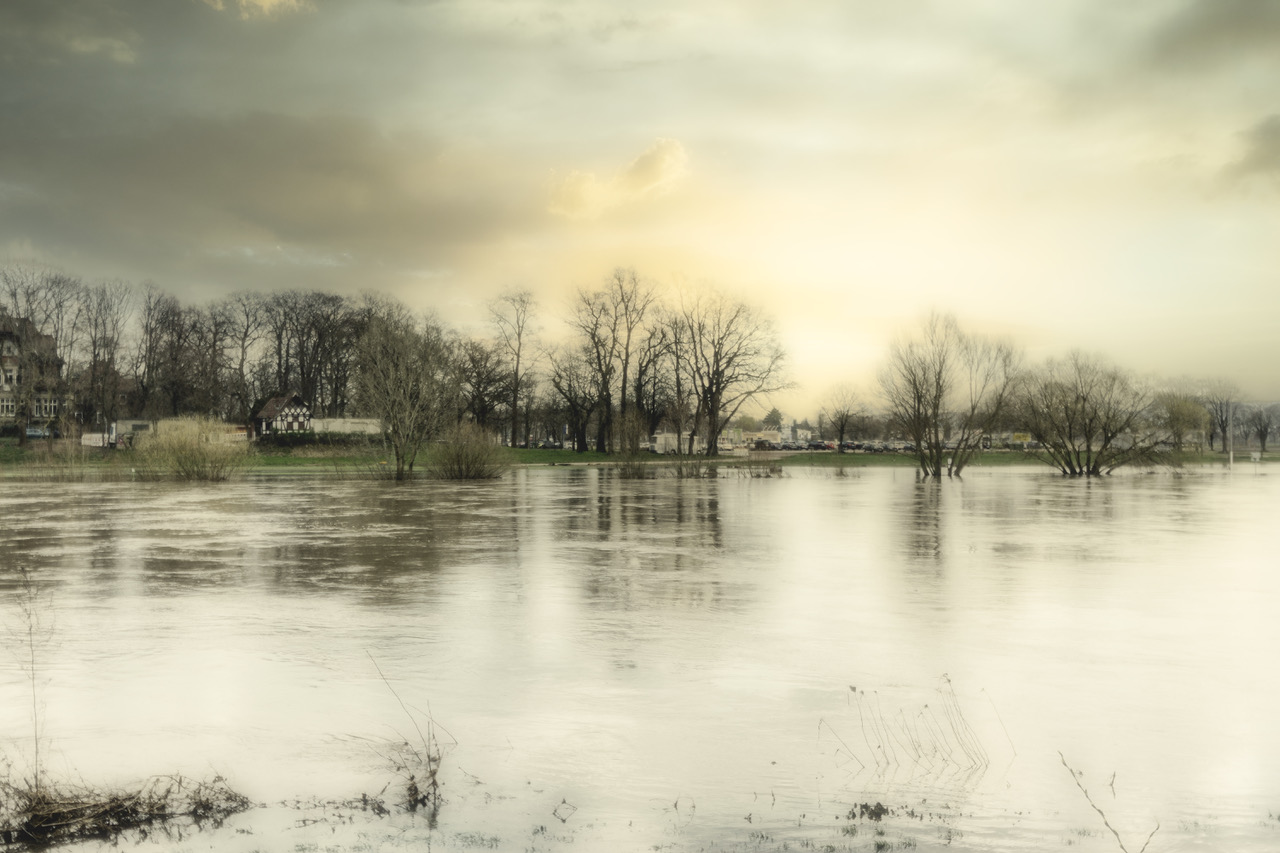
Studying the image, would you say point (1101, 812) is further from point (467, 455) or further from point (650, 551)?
point (467, 455)

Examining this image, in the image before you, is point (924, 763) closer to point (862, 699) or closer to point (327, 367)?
point (862, 699)

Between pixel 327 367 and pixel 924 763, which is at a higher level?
pixel 327 367

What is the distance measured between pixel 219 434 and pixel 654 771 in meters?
35.2

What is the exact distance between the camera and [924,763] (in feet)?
19.8

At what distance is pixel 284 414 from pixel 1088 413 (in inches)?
2736

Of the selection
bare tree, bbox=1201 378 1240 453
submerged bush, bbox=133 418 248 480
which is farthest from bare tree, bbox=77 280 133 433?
bare tree, bbox=1201 378 1240 453

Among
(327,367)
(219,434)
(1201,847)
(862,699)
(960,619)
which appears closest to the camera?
(1201,847)

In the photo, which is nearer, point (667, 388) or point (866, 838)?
point (866, 838)

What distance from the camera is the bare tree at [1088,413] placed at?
50.0 meters

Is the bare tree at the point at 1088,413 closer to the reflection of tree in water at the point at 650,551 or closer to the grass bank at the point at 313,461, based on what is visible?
the grass bank at the point at 313,461

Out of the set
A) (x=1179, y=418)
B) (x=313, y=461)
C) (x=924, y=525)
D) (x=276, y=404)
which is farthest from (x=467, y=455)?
(x=276, y=404)

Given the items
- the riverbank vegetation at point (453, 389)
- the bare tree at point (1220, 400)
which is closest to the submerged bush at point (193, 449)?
the riverbank vegetation at point (453, 389)

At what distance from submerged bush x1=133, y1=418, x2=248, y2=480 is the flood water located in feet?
64.2

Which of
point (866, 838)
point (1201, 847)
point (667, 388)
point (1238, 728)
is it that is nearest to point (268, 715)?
point (866, 838)
